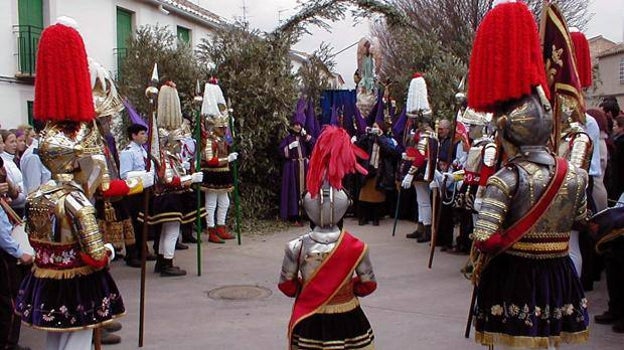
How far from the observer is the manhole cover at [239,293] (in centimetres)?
681

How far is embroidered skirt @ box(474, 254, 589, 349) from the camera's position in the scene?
12.1ft

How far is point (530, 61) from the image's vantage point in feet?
12.2

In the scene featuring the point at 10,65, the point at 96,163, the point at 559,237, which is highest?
the point at 10,65

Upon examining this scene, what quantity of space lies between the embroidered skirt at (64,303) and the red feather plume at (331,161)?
5.59 ft

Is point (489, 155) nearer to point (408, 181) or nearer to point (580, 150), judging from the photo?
point (580, 150)

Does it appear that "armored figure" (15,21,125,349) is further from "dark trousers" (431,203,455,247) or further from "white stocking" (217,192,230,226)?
"dark trousers" (431,203,455,247)

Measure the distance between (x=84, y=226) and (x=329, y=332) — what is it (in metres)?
1.73

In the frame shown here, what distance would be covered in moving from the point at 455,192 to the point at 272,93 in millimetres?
4270

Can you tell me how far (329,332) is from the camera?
367 cm

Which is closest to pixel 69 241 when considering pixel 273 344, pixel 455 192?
pixel 273 344

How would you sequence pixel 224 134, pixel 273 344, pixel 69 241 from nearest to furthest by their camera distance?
pixel 69 241 → pixel 273 344 → pixel 224 134

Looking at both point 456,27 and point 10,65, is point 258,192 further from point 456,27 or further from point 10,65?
point 456,27

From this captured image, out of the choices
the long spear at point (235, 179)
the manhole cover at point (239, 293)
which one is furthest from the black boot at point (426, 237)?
the manhole cover at point (239, 293)

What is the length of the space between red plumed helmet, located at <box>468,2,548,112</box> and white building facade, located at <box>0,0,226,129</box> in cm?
943
